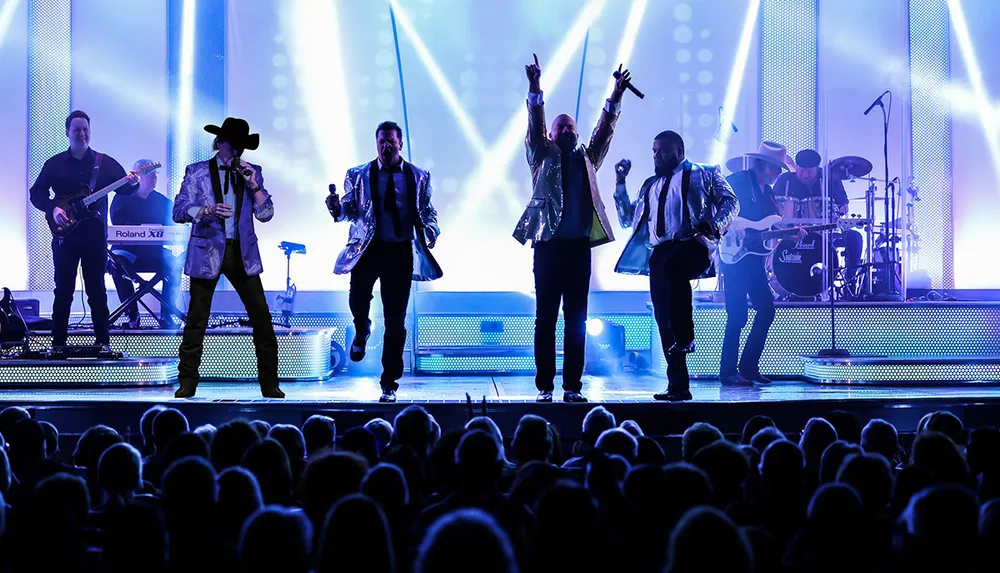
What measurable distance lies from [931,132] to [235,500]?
35.4 feet

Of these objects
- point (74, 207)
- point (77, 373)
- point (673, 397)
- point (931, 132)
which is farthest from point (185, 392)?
point (931, 132)

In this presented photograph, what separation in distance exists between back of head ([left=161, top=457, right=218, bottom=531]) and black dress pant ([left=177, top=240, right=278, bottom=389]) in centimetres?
277

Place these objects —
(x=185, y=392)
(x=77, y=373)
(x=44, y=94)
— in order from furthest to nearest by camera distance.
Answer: (x=44, y=94) → (x=77, y=373) → (x=185, y=392)

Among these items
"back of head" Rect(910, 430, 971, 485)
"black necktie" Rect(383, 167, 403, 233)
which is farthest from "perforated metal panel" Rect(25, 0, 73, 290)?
"back of head" Rect(910, 430, 971, 485)

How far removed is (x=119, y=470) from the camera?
2.59m

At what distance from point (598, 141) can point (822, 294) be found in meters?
4.06

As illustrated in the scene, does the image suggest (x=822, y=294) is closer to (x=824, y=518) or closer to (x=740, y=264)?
(x=740, y=264)

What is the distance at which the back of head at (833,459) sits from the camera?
109 inches

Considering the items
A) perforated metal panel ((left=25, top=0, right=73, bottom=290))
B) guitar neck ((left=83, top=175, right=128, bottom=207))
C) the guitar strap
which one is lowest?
guitar neck ((left=83, top=175, right=128, bottom=207))

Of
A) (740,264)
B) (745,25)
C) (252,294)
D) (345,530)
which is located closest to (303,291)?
(252,294)

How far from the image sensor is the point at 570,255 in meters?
4.80

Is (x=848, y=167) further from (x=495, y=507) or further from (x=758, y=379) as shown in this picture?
(x=495, y=507)

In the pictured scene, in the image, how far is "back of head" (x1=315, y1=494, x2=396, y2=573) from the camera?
167 cm

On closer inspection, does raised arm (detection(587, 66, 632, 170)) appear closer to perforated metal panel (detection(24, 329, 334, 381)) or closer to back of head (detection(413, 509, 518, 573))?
perforated metal panel (detection(24, 329, 334, 381))
